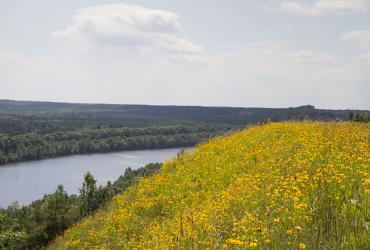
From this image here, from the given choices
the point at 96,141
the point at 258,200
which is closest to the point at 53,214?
the point at 258,200

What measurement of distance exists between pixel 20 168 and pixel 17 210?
72.1 metres

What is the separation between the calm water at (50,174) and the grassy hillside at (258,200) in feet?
202

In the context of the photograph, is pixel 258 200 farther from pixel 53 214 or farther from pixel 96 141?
pixel 96 141

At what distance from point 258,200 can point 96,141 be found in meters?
143

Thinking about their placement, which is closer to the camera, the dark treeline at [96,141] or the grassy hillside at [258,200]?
the grassy hillside at [258,200]

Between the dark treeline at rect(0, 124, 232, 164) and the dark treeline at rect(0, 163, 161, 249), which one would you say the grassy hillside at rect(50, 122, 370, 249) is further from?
the dark treeline at rect(0, 124, 232, 164)

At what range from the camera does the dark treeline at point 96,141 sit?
12362 cm

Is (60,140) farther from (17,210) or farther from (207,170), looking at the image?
(207,170)

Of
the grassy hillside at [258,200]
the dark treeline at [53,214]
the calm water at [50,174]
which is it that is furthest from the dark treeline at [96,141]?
the grassy hillside at [258,200]

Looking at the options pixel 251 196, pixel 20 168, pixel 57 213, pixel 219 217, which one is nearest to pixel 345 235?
pixel 219 217

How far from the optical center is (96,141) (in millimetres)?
145375

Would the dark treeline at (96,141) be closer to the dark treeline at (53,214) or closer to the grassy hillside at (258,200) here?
the dark treeline at (53,214)

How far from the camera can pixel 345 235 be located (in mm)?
3996

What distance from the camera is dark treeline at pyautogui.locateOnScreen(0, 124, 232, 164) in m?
124
